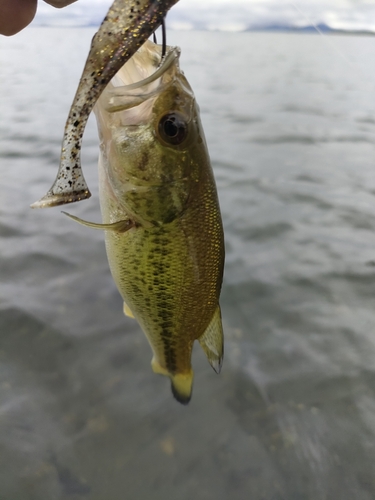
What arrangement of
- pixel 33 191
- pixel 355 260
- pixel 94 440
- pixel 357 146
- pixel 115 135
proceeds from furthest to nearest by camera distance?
pixel 357 146
pixel 33 191
pixel 355 260
pixel 94 440
pixel 115 135

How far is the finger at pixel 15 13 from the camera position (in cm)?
162

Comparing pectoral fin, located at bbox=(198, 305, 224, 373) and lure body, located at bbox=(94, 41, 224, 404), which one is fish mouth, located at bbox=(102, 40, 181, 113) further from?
pectoral fin, located at bbox=(198, 305, 224, 373)

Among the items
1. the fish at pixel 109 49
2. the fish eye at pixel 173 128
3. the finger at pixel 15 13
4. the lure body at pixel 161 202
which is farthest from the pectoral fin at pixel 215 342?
the finger at pixel 15 13

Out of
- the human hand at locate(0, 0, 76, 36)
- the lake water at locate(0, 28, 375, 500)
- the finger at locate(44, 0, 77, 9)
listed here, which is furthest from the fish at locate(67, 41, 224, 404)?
the lake water at locate(0, 28, 375, 500)

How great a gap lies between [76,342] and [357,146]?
654cm

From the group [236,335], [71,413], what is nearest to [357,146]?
[236,335]

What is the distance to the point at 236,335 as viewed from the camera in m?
3.22

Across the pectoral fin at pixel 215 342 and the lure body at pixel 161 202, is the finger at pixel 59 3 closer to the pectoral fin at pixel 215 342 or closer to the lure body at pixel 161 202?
the lure body at pixel 161 202

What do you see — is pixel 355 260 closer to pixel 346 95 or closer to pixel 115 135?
pixel 115 135

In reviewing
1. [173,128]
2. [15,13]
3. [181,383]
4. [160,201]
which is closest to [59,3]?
[15,13]

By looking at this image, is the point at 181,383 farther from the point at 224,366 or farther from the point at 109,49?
the point at 109,49

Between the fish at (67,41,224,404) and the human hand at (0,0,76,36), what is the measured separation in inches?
26.2

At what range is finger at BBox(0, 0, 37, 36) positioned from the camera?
1.62 m

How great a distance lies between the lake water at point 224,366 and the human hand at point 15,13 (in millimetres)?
2144
